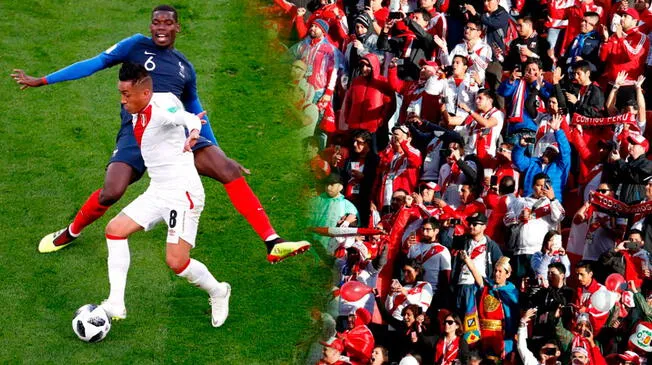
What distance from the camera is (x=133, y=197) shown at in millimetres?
11898

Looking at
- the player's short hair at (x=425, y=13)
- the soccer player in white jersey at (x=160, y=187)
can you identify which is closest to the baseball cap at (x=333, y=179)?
the player's short hair at (x=425, y=13)

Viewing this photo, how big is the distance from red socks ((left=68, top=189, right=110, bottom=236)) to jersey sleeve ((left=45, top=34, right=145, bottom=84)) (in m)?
0.99

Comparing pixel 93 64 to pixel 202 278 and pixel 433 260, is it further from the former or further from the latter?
pixel 433 260

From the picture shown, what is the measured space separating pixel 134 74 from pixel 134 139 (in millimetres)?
774

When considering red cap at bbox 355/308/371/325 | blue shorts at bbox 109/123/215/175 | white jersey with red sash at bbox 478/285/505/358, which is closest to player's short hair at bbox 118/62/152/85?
blue shorts at bbox 109/123/215/175

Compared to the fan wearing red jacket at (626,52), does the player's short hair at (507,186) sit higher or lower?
lower

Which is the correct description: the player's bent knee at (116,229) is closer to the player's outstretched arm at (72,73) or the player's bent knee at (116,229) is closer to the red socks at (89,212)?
the red socks at (89,212)

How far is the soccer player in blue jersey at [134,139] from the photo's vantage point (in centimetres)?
958

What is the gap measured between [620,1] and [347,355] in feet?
19.2

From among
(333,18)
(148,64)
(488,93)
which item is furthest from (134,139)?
(333,18)

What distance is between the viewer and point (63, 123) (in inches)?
522

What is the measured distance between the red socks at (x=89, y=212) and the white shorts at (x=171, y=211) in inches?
29.6

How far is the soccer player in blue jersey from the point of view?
31.4 feet

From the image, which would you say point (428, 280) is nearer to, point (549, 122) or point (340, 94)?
point (549, 122)
